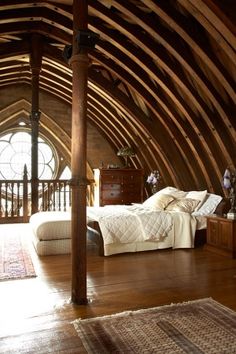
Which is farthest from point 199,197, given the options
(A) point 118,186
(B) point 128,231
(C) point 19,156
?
(C) point 19,156

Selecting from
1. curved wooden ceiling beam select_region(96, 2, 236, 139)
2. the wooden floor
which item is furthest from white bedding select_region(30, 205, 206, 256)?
curved wooden ceiling beam select_region(96, 2, 236, 139)

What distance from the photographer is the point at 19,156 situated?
1021 cm

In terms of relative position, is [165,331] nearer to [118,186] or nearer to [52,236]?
[52,236]

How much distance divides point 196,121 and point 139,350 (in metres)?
4.42

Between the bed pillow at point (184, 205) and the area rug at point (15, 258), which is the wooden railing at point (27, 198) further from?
the bed pillow at point (184, 205)

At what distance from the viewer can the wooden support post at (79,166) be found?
287 centimetres

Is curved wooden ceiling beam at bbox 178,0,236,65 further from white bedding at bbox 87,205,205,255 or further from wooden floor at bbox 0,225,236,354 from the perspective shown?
wooden floor at bbox 0,225,236,354

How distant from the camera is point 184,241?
5035 mm

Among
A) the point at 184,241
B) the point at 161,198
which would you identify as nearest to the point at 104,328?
the point at 184,241

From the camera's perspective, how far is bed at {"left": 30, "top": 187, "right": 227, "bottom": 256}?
4.55 metres

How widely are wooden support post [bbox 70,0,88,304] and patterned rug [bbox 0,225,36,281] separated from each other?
1.04 m

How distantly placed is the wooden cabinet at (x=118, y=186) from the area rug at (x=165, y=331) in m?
5.38

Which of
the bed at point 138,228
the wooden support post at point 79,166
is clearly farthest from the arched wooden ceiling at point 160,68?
the wooden support post at point 79,166

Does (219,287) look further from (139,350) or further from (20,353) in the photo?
(20,353)
